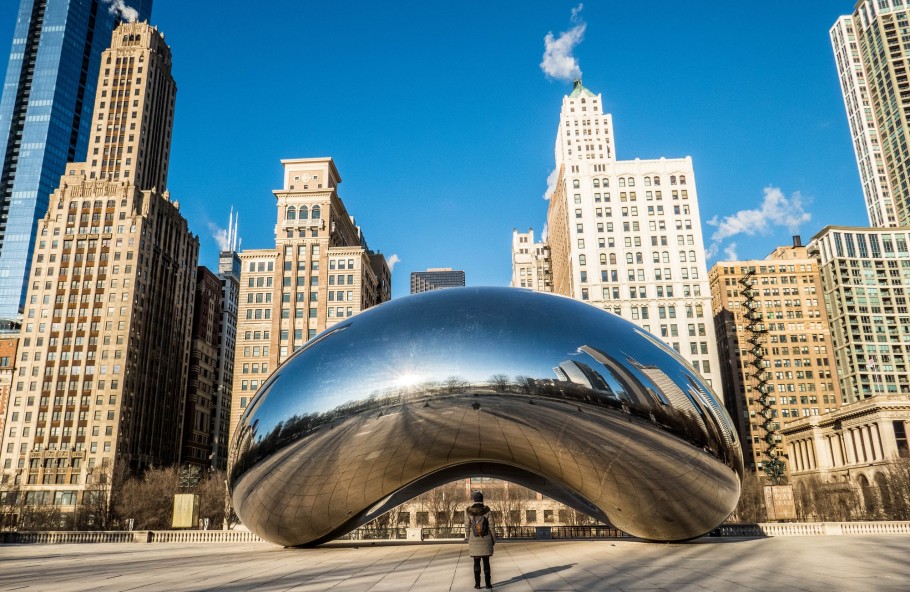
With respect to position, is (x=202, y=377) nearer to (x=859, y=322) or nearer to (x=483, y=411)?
(x=483, y=411)

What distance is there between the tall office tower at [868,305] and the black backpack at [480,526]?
135478 millimetres

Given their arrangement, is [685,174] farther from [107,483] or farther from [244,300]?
[107,483]

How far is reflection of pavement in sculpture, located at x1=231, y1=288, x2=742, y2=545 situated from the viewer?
922 centimetres

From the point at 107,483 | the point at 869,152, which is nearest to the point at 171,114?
the point at 107,483

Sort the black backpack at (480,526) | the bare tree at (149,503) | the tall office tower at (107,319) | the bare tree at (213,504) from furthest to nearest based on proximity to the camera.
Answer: the tall office tower at (107,319) → the bare tree at (149,503) → the bare tree at (213,504) → the black backpack at (480,526)

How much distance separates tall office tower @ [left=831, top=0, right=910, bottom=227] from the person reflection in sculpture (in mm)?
172879

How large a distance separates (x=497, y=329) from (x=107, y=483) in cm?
8783

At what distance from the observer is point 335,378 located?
9586mm

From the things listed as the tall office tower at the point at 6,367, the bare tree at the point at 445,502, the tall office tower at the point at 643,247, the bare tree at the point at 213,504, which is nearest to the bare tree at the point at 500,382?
the bare tree at the point at 213,504

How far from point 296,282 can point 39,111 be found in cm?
9877

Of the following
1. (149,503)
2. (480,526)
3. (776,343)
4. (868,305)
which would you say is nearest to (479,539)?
(480,526)

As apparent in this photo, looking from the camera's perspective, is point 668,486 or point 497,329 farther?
point 668,486

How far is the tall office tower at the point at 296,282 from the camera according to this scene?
295ft

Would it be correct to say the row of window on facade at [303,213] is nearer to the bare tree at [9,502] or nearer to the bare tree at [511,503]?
the bare tree at [9,502]
